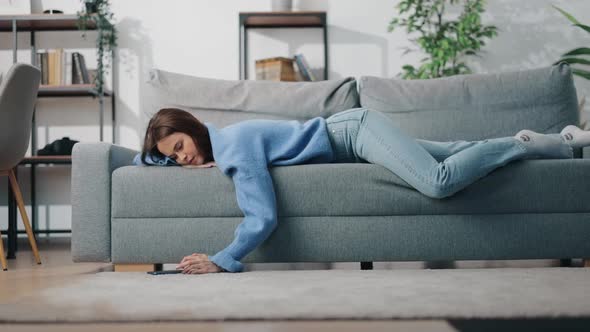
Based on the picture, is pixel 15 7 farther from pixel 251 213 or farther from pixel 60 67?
pixel 251 213

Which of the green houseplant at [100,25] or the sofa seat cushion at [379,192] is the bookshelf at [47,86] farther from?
the sofa seat cushion at [379,192]

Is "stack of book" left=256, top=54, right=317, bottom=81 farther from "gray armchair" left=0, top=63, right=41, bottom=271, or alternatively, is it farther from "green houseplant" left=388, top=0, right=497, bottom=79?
"gray armchair" left=0, top=63, right=41, bottom=271

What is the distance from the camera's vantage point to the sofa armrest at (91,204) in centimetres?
205

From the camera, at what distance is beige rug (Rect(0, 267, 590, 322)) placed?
3.81 feet

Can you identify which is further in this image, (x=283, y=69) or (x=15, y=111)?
(x=283, y=69)

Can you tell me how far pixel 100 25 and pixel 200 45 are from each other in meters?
0.66

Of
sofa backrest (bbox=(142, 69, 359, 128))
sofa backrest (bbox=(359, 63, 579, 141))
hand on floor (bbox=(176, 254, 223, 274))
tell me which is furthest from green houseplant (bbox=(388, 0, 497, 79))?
hand on floor (bbox=(176, 254, 223, 274))

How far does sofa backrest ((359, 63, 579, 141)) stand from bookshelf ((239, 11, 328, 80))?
4.26 feet

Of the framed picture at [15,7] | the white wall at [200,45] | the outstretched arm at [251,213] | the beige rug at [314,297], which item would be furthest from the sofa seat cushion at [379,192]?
the framed picture at [15,7]

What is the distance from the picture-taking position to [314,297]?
4.42 ft

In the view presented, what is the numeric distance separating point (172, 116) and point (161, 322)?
0.93 m

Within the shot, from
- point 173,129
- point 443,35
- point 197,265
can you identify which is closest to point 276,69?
point 443,35

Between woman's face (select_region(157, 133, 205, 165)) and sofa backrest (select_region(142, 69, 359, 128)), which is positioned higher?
sofa backrest (select_region(142, 69, 359, 128))

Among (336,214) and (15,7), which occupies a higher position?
(15,7)
